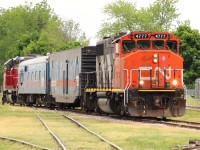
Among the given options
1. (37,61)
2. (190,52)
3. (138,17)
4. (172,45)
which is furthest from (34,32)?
(172,45)

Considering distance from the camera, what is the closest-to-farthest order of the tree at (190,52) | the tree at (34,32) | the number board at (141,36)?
1. the number board at (141,36)
2. the tree at (190,52)
3. the tree at (34,32)

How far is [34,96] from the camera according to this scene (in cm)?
4222

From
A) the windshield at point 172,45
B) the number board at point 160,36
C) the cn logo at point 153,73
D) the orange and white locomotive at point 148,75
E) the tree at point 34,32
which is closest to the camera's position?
the orange and white locomotive at point 148,75

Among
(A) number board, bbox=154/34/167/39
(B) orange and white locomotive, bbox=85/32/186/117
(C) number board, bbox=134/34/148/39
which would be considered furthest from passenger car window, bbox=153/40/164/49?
(C) number board, bbox=134/34/148/39

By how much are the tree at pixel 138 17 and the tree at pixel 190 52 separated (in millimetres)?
16831

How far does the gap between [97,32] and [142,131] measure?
82447 millimetres

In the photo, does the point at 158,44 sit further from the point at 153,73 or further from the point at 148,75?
the point at 148,75

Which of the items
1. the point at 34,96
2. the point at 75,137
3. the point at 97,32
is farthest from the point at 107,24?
the point at 75,137

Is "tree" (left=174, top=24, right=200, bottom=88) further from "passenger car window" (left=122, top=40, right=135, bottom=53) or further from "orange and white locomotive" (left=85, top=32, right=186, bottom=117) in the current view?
"passenger car window" (left=122, top=40, right=135, bottom=53)

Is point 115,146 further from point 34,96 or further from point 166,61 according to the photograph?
point 34,96

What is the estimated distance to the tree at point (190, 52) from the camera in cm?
7281

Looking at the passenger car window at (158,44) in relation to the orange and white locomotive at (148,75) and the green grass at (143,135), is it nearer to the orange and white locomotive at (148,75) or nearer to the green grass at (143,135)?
the orange and white locomotive at (148,75)

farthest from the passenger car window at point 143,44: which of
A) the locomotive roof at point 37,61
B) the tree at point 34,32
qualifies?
the tree at point 34,32

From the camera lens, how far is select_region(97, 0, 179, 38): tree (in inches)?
3745
